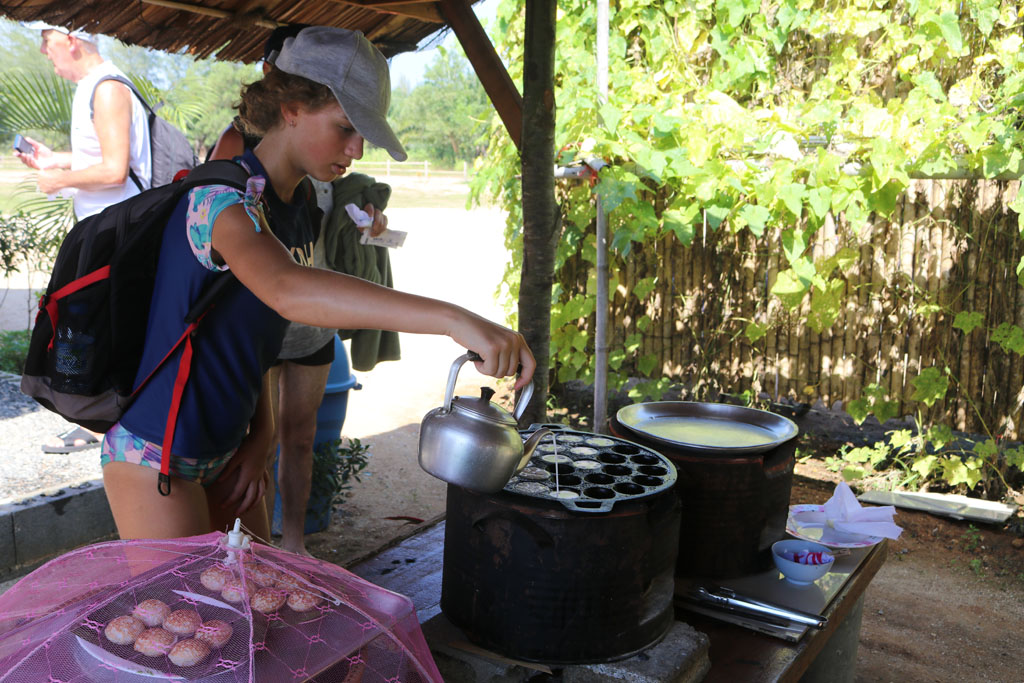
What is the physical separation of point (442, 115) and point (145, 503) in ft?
176

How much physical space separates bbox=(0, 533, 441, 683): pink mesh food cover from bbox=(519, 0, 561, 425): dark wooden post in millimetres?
1770

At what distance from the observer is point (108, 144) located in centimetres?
340

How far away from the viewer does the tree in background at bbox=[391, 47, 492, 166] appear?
48.8 m

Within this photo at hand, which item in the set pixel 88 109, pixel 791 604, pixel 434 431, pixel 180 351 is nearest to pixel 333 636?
pixel 434 431

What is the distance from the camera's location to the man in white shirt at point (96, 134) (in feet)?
11.2

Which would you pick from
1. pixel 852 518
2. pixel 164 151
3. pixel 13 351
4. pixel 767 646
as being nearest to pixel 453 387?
pixel 767 646

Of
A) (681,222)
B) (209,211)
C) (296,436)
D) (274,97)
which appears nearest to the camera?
(209,211)

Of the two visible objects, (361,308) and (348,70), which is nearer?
(361,308)

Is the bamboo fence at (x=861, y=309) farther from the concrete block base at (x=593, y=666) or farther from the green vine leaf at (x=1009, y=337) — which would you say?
the concrete block base at (x=593, y=666)

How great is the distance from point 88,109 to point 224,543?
2.77 metres

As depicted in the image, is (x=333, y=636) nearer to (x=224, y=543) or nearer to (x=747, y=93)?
(x=224, y=543)

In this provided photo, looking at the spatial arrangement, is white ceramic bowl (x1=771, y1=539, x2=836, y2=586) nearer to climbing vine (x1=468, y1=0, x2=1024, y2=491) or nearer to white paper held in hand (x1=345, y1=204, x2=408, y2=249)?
white paper held in hand (x1=345, y1=204, x2=408, y2=249)

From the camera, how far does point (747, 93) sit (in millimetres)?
5449

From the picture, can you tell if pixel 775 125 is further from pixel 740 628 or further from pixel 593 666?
pixel 593 666
